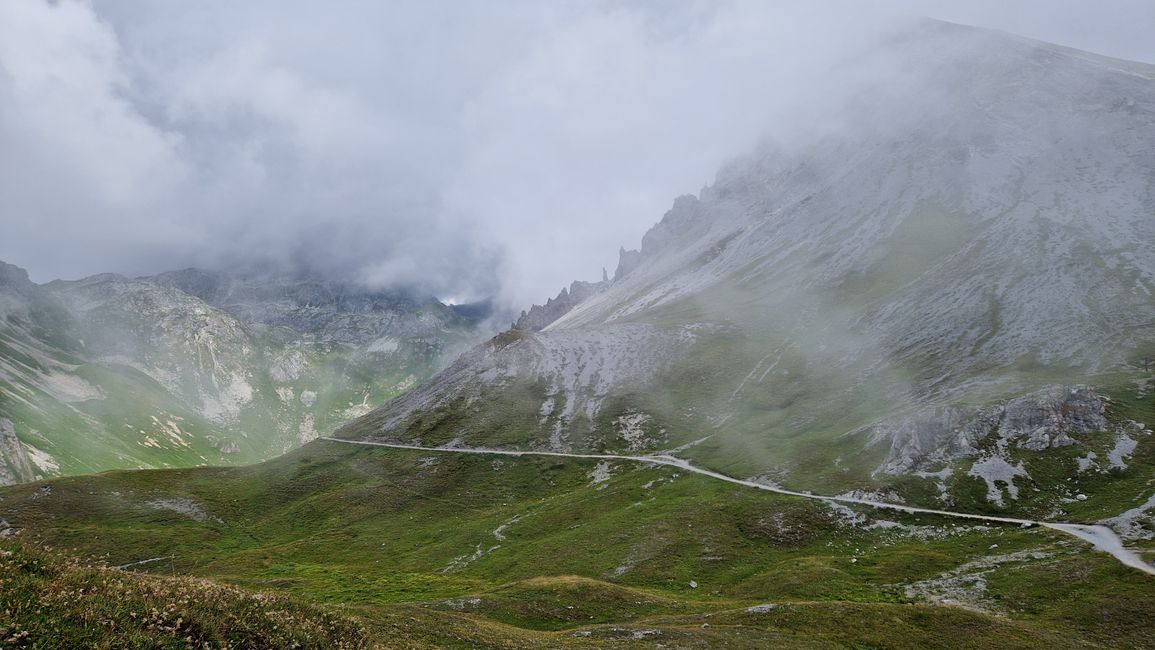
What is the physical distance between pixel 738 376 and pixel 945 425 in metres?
80.8

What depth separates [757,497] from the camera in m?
95.4

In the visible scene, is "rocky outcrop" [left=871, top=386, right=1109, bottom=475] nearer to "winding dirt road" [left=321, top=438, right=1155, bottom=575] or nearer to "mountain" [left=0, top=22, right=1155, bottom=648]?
"mountain" [left=0, top=22, right=1155, bottom=648]

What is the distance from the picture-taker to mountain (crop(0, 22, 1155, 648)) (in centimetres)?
4644

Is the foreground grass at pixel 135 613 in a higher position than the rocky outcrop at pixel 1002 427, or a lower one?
higher

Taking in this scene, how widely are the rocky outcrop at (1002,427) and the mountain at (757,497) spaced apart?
445 mm

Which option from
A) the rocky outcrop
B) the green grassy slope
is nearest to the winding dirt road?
the green grassy slope

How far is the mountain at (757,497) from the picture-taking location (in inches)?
1828

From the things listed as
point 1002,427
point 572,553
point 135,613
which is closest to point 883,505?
point 1002,427

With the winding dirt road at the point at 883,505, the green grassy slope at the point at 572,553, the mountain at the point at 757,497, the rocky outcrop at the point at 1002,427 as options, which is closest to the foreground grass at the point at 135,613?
the mountain at the point at 757,497

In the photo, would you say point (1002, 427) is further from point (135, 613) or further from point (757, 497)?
point (135, 613)

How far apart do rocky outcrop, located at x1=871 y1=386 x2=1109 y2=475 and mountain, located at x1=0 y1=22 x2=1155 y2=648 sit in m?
0.45

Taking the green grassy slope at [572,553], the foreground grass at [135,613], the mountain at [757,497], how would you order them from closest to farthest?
the foreground grass at [135,613]
the green grassy slope at [572,553]
the mountain at [757,497]

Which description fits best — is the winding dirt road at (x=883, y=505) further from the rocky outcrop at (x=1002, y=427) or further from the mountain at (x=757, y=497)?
the rocky outcrop at (x=1002, y=427)

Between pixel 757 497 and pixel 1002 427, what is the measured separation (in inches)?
1859
